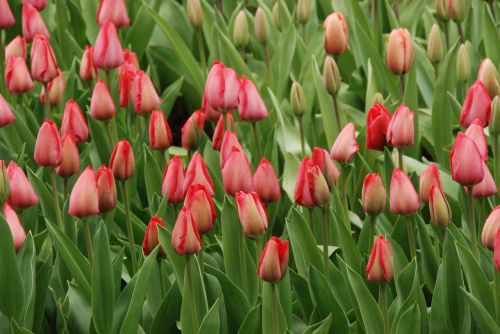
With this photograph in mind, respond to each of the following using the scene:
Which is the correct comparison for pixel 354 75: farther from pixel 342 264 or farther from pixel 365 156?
pixel 342 264

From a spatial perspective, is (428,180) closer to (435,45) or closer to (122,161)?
(122,161)

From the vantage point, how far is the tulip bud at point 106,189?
2.16 m

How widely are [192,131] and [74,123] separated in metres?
0.28

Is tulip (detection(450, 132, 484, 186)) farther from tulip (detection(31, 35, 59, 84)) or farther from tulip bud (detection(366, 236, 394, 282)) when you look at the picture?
tulip (detection(31, 35, 59, 84))

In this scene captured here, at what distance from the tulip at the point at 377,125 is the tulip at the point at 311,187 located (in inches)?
10.2

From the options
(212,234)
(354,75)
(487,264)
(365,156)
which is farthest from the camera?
(354,75)

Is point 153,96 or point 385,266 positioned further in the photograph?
point 153,96

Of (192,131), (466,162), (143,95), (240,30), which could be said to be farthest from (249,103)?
(240,30)

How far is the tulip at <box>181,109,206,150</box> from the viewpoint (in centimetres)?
263

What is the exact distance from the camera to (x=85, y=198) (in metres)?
2.12

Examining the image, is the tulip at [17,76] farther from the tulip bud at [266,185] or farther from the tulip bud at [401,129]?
the tulip bud at [401,129]

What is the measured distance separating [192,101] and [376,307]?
1.91 meters

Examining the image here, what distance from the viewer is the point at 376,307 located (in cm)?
204

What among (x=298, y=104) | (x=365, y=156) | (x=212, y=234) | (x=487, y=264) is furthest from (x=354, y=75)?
(x=487, y=264)
